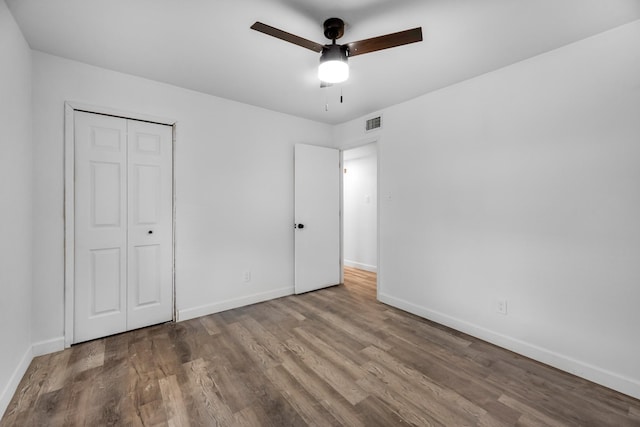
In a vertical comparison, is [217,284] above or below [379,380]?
above

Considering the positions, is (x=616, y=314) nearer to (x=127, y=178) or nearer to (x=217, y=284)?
(x=217, y=284)

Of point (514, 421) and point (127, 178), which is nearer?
point (514, 421)

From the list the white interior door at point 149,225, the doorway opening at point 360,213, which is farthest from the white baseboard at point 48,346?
the doorway opening at point 360,213

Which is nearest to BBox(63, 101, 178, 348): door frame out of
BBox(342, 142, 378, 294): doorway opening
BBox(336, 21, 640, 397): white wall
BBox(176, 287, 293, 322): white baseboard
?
BBox(176, 287, 293, 322): white baseboard

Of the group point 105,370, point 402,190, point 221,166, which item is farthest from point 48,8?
point 402,190

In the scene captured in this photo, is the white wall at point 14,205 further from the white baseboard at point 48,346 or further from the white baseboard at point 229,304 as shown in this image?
the white baseboard at point 229,304

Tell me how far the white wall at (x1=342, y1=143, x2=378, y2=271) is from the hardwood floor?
2.58 m

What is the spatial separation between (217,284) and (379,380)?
2095 mm

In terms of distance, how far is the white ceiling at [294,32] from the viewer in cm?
174

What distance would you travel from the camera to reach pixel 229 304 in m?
3.30

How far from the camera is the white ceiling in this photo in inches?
68.4

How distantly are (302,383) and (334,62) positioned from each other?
2225 millimetres

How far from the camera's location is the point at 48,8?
178 cm

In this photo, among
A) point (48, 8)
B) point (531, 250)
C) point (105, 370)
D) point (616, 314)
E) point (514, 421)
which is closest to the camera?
point (514, 421)
